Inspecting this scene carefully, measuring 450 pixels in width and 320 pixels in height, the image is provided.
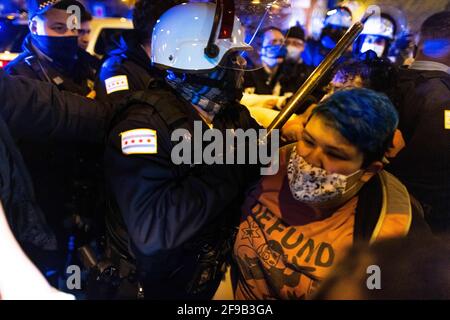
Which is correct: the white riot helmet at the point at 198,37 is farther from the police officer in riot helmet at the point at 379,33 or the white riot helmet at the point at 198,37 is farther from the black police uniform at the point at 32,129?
the police officer in riot helmet at the point at 379,33

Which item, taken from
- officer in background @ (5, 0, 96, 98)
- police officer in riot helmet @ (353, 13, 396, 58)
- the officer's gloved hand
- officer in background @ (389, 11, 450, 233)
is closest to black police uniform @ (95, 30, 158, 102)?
officer in background @ (5, 0, 96, 98)

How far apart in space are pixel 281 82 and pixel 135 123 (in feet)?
12.5

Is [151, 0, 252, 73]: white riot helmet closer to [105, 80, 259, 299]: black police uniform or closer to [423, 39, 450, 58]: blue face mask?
[105, 80, 259, 299]: black police uniform

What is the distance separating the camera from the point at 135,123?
5.52 ft

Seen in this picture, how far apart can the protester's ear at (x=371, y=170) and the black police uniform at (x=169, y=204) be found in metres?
0.53

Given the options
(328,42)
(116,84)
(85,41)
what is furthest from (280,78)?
(116,84)

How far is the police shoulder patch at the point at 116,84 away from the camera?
2.67 m

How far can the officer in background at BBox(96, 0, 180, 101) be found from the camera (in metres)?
2.75

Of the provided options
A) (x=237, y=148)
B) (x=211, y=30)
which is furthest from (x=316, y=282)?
(x=211, y=30)

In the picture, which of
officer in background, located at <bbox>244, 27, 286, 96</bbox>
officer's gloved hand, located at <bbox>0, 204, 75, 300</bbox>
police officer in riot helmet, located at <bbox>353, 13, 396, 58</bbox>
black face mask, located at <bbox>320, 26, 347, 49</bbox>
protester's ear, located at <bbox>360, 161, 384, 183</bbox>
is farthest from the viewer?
officer in background, located at <bbox>244, 27, 286, 96</bbox>

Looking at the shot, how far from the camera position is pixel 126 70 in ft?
9.25

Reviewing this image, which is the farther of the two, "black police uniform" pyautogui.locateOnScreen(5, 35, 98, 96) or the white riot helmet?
"black police uniform" pyautogui.locateOnScreen(5, 35, 98, 96)

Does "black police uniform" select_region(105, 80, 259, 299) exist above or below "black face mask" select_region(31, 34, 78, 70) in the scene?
below
